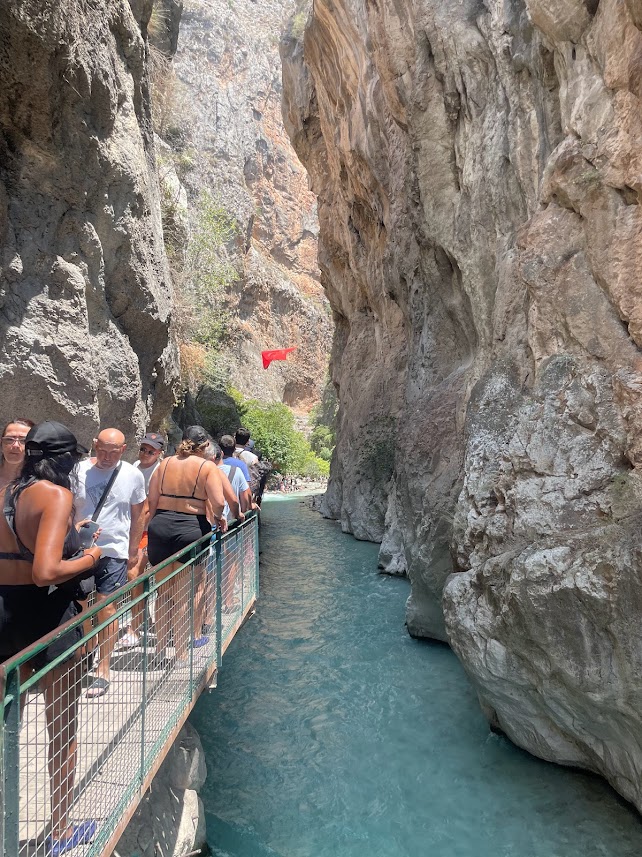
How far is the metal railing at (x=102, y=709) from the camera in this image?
2.50 meters

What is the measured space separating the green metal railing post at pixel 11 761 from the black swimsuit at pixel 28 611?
1.49 ft

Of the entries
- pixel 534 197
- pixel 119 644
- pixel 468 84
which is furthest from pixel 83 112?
pixel 119 644

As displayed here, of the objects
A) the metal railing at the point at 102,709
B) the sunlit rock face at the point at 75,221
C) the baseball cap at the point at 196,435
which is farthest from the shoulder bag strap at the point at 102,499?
the sunlit rock face at the point at 75,221

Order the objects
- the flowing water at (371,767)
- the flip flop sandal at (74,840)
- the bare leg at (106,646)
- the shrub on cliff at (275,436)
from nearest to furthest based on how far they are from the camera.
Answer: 1. the flip flop sandal at (74,840)
2. the bare leg at (106,646)
3. the flowing water at (371,767)
4. the shrub on cliff at (275,436)

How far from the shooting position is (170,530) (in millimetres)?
5016

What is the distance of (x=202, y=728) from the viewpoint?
6977 millimetres

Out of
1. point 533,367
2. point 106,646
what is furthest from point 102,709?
point 533,367

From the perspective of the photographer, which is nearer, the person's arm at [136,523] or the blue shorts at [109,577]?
the blue shorts at [109,577]

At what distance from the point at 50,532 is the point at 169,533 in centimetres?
221

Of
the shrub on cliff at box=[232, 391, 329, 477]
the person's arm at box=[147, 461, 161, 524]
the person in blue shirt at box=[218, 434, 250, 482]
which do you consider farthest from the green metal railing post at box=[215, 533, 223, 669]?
the shrub on cliff at box=[232, 391, 329, 477]

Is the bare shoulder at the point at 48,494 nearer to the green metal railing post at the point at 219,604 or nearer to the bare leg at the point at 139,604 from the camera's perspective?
the bare leg at the point at 139,604

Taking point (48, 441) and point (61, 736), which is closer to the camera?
point (61, 736)

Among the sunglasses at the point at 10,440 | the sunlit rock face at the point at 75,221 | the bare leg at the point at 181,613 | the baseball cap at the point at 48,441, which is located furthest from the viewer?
the sunlit rock face at the point at 75,221

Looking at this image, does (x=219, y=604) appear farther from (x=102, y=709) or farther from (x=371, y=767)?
(x=371, y=767)
